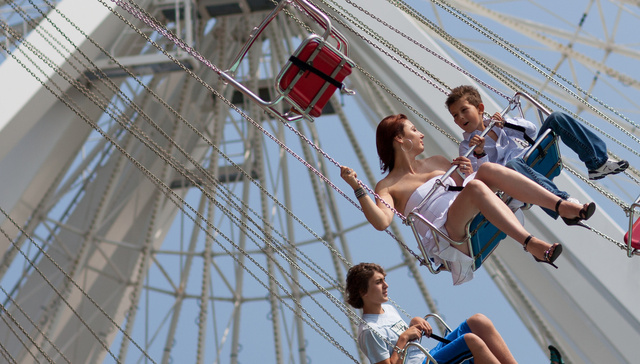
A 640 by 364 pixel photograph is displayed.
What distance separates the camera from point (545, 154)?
696 centimetres

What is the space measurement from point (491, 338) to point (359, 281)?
921mm

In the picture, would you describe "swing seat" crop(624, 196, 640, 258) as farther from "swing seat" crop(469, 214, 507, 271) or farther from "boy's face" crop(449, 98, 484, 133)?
"boy's face" crop(449, 98, 484, 133)

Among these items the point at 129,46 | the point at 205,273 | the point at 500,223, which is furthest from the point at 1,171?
the point at 500,223

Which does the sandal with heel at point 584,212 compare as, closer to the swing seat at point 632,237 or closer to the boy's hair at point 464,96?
the swing seat at point 632,237

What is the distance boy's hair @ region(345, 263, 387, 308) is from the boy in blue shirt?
3.07ft

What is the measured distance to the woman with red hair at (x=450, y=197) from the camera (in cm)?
632

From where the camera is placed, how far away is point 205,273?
51.1 ft

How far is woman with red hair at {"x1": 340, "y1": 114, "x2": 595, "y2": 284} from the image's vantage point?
6.32m

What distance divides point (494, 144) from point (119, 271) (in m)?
10.1

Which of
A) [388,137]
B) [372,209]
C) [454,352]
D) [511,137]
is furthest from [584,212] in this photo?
[388,137]

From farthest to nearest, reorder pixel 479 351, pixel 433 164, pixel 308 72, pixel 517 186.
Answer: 1. pixel 433 164
2. pixel 308 72
3. pixel 517 186
4. pixel 479 351

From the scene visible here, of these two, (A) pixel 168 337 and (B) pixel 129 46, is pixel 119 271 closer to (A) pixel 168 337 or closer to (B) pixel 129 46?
(A) pixel 168 337

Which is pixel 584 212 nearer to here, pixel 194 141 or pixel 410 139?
pixel 410 139

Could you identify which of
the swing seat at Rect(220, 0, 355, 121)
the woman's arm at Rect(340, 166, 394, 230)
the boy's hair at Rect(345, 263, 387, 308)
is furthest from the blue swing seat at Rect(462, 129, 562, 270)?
the swing seat at Rect(220, 0, 355, 121)
